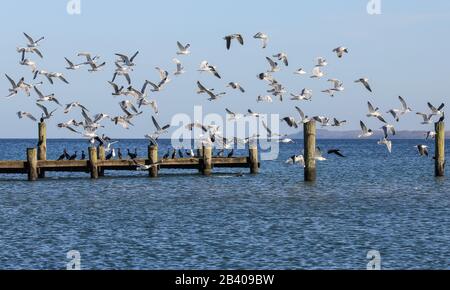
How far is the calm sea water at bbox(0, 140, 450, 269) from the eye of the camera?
2564cm

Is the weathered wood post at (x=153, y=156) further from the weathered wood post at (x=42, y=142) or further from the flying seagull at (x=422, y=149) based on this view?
the flying seagull at (x=422, y=149)

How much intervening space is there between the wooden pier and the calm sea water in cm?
109

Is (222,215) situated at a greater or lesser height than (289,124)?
lesser

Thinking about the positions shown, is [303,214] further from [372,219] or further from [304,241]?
[304,241]

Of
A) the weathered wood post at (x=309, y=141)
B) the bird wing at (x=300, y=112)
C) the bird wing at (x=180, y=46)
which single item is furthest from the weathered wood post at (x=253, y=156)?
the bird wing at (x=180, y=46)

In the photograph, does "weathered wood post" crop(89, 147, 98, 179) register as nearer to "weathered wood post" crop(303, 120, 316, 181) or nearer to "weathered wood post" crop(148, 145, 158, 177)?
"weathered wood post" crop(148, 145, 158, 177)

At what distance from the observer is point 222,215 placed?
125 ft

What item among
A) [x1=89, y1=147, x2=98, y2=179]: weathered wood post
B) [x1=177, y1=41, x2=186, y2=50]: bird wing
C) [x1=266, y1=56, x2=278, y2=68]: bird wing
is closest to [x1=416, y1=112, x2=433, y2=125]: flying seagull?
[x1=266, y1=56, x2=278, y2=68]: bird wing

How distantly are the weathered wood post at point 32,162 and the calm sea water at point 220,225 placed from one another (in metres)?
0.75

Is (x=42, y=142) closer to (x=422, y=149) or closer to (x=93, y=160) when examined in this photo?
(x=93, y=160)

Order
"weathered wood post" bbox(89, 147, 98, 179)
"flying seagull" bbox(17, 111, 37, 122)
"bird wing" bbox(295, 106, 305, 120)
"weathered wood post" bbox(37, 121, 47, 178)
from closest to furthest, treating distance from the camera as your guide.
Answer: "bird wing" bbox(295, 106, 305, 120)
"flying seagull" bbox(17, 111, 37, 122)
"weathered wood post" bbox(89, 147, 98, 179)
"weathered wood post" bbox(37, 121, 47, 178)
